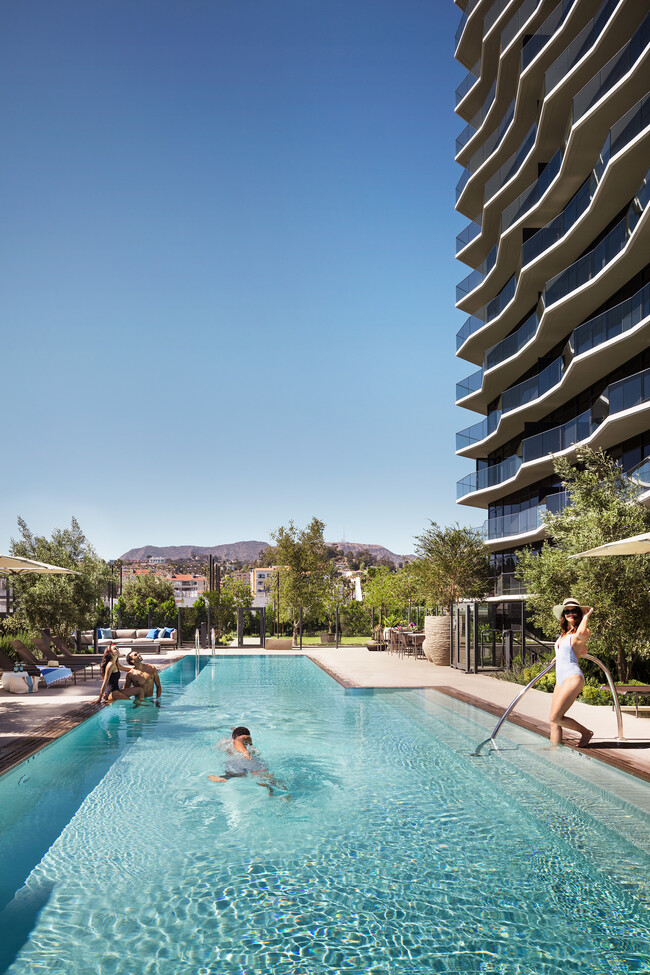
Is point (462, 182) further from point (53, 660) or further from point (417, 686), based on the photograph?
point (53, 660)

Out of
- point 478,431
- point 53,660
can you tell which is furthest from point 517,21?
point 53,660

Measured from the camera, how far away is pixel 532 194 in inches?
1049

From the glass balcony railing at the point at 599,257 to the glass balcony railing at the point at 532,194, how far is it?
12.4 ft

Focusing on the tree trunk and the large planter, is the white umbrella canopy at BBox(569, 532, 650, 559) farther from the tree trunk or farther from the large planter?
the large planter

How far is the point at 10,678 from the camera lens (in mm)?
12648

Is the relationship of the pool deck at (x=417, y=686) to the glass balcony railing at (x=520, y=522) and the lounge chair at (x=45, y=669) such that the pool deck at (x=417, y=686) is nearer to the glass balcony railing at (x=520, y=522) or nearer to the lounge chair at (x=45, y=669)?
the lounge chair at (x=45, y=669)

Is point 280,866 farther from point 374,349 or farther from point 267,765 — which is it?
point 374,349

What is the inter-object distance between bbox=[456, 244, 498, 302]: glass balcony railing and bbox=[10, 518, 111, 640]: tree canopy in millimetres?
22180

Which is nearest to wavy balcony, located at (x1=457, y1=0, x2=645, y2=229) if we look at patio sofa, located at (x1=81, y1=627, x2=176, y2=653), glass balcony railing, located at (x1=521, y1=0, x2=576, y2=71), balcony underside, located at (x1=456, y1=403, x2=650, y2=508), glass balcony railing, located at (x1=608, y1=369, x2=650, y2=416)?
glass balcony railing, located at (x1=521, y1=0, x2=576, y2=71)

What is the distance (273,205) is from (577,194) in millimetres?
11544

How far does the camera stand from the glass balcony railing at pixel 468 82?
33.8 metres

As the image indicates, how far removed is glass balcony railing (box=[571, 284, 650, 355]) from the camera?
18.9 m

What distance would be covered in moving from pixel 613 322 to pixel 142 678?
17.1m

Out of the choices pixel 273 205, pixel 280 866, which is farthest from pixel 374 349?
pixel 280 866
